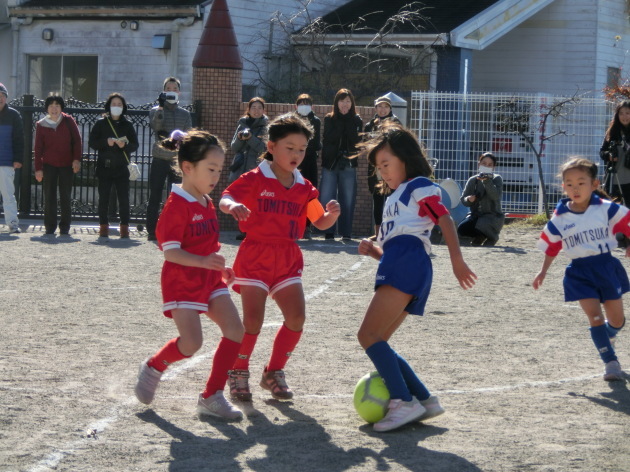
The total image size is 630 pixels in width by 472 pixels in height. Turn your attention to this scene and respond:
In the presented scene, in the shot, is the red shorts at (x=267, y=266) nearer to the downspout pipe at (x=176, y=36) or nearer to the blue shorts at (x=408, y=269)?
the blue shorts at (x=408, y=269)

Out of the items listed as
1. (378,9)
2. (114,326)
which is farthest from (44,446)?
(378,9)

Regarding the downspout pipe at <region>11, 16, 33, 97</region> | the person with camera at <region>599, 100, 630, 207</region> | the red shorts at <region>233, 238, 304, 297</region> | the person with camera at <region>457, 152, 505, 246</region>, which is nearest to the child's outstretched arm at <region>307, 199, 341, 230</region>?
the red shorts at <region>233, 238, 304, 297</region>

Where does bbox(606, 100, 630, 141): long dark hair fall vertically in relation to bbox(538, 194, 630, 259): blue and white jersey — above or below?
above

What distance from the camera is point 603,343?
691cm

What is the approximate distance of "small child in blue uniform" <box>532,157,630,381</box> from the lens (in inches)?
276

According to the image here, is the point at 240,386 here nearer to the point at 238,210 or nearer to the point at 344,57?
the point at 238,210

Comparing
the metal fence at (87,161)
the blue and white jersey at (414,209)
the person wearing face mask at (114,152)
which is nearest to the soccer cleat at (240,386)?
the blue and white jersey at (414,209)

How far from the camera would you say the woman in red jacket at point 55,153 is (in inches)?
596

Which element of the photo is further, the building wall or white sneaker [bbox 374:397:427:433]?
the building wall

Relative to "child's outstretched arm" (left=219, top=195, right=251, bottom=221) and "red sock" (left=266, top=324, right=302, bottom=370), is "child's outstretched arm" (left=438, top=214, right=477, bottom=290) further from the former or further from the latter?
"red sock" (left=266, top=324, right=302, bottom=370)

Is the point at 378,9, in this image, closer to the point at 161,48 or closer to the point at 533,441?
the point at 161,48

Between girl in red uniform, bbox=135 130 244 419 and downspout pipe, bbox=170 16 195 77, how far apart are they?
17.2 metres

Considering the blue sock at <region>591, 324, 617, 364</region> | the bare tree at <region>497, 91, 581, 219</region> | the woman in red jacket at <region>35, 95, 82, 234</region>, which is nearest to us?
the blue sock at <region>591, 324, 617, 364</region>

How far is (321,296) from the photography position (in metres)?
10.2
